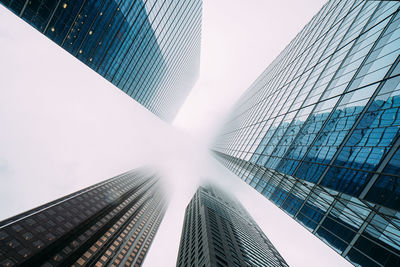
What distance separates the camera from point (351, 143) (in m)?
14.3

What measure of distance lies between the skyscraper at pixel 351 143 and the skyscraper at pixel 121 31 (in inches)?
1208

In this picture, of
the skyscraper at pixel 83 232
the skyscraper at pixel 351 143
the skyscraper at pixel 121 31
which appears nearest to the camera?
the skyscraper at pixel 351 143

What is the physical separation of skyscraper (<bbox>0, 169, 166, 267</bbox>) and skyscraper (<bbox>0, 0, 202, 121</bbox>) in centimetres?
3613

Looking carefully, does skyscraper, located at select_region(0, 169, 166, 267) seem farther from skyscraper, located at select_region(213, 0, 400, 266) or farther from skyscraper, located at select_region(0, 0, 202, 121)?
skyscraper, located at select_region(213, 0, 400, 266)

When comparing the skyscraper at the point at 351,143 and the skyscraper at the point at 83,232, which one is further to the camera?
the skyscraper at the point at 83,232

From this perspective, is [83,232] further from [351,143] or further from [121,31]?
[351,143]

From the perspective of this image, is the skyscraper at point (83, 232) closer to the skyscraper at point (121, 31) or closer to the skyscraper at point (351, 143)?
the skyscraper at point (121, 31)

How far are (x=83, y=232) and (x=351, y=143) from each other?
63.9m

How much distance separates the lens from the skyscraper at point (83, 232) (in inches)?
1453

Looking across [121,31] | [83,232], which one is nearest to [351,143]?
[121,31]

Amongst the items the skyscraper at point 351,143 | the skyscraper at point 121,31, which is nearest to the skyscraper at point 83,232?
the skyscraper at point 121,31

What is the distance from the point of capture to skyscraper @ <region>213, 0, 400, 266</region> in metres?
11.9

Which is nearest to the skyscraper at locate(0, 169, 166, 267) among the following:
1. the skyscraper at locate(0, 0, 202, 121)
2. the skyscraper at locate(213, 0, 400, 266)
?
the skyscraper at locate(0, 0, 202, 121)

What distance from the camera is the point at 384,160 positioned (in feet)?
37.7
